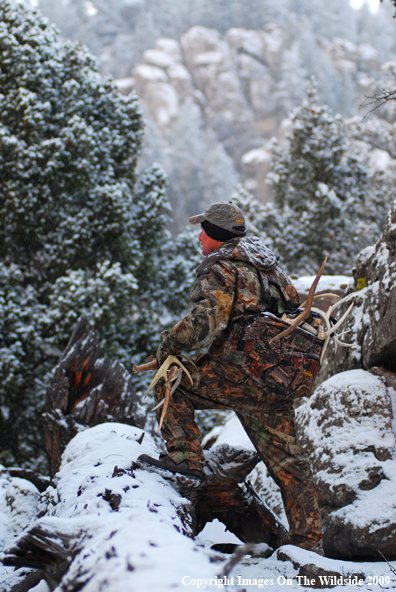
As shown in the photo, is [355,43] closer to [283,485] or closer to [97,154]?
[97,154]

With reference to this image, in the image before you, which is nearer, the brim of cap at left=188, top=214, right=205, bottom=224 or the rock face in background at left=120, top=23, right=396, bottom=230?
the brim of cap at left=188, top=214, right=205, bottom=224

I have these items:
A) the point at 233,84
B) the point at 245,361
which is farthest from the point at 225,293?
the point at 233,84

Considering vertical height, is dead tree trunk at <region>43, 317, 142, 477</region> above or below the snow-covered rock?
above

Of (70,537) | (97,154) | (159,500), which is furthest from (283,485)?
(97,154)

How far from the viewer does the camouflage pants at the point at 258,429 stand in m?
3.02

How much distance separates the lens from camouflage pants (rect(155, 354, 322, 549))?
3.02 m

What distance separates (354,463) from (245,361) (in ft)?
4.75

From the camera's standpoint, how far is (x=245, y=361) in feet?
9.60

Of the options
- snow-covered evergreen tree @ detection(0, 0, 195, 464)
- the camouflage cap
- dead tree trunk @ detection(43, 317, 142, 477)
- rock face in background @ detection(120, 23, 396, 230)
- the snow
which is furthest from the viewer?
rock face in background @ detection(120, 23, 396, 230)

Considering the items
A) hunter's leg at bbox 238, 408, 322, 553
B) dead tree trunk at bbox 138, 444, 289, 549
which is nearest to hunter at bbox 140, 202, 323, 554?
hunter's leg at bbox 238, 408, 322, 553

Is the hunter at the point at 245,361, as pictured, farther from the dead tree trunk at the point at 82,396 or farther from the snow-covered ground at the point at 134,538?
the dead tree trunk at the point at 82,396

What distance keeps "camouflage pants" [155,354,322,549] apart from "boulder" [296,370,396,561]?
1.40 feet

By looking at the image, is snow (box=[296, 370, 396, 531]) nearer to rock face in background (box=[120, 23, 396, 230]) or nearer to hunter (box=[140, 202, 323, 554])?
hunter (box=[140, 202, 323, 554])

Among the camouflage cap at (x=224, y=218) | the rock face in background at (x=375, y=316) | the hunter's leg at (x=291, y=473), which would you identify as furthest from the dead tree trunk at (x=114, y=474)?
the camouflage cap at (x=224, y=218)
